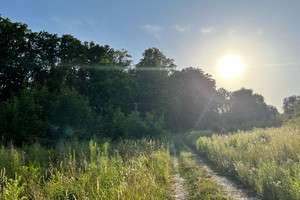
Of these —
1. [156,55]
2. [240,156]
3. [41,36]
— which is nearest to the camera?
[240,156]

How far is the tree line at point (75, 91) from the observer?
18172 mm

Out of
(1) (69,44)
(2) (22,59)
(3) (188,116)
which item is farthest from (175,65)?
(2) (22,59)

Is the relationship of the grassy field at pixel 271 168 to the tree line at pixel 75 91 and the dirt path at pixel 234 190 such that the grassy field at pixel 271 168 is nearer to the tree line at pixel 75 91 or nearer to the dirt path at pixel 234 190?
the dirt path at pixel 234 190

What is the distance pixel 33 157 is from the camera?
32.1 feet

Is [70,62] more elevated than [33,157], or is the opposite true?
[70,62]

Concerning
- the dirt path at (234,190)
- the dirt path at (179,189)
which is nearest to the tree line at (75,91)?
the dirt path at (179,189)

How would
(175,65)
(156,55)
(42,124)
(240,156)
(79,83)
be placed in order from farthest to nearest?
Answer: (175,65) < (156,55) < (79,83) < (42,124) < (240,156)

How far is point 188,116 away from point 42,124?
4151 cm

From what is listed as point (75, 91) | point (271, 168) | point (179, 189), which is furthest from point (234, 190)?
point (75, 91)

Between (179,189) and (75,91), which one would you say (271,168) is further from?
(75,91)

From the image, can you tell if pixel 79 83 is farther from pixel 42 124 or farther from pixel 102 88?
pixel 42 124

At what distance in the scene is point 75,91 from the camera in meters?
22.3

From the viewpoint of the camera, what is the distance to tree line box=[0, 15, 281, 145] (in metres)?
18.2

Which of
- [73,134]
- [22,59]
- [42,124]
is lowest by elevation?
[73,134]
